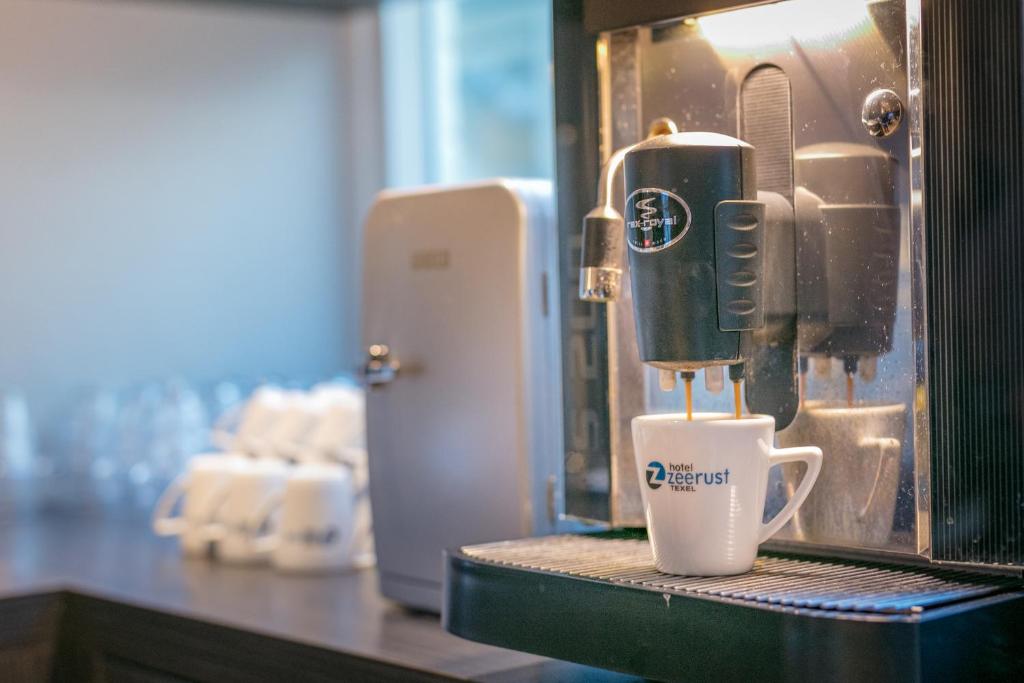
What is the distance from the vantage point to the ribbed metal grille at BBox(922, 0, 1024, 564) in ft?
2.52

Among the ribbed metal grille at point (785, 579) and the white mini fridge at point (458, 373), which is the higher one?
the white mini fridge at point (458, 373)

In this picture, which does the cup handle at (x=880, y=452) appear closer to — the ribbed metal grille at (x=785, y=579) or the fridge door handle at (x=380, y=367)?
the ribbed metal grille at (x=785, y=579)

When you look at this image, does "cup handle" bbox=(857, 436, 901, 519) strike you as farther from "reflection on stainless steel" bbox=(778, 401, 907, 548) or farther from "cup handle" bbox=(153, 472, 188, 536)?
"cup handle" bbox=(153, 472, 188, 536)

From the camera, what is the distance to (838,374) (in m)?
0.87

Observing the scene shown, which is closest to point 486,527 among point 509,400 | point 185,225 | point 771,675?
point 509,400

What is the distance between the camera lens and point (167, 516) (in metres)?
1.85

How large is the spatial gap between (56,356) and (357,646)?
1228 millimetres

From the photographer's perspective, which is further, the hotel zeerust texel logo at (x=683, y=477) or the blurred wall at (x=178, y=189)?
the blurred wall at (x=178, y=189)

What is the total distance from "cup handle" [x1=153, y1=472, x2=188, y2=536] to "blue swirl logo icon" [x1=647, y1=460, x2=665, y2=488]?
0.86 m

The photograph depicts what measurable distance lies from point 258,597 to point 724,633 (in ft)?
2.15

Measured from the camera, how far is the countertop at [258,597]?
101 centimetres

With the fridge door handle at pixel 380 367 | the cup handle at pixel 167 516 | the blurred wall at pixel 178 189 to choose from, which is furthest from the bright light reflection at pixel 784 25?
the blurred wall at pixel 178 189

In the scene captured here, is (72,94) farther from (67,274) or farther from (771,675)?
(771,675)

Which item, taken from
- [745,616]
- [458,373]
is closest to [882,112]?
[745,616]
